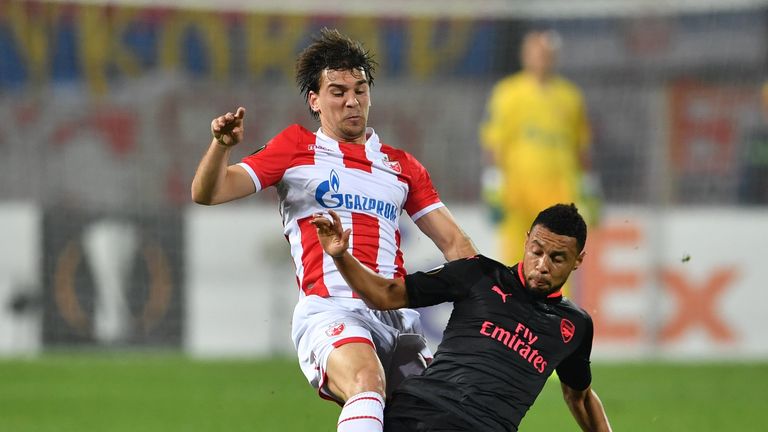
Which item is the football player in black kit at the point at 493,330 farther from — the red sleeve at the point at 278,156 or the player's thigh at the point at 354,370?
the red sleeve at the point at 278,156

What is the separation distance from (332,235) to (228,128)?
75cm

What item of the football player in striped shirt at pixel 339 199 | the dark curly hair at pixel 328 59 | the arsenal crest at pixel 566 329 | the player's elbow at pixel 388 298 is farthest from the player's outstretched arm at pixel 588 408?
the dark curly hair at pixel 328 59

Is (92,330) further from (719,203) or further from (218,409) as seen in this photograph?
(719,203)

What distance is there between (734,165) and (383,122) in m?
3.84

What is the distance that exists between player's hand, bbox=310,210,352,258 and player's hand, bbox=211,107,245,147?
66 cm

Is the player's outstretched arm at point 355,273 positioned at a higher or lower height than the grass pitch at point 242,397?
higher

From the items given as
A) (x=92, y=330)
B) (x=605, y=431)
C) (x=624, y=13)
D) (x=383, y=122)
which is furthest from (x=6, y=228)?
(x=605, y=431)

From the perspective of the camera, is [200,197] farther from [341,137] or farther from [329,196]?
[341,137]

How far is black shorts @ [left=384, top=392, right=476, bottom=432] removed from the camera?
4.74 metres

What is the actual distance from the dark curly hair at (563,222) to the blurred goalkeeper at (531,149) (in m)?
6.09

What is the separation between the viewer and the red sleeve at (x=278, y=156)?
5449 millimetres

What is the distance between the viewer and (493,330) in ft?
16.4

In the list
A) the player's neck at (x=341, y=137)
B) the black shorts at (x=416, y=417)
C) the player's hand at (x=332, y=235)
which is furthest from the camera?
the player's neck at (x=341, y=137)

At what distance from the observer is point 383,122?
48.4 feet
